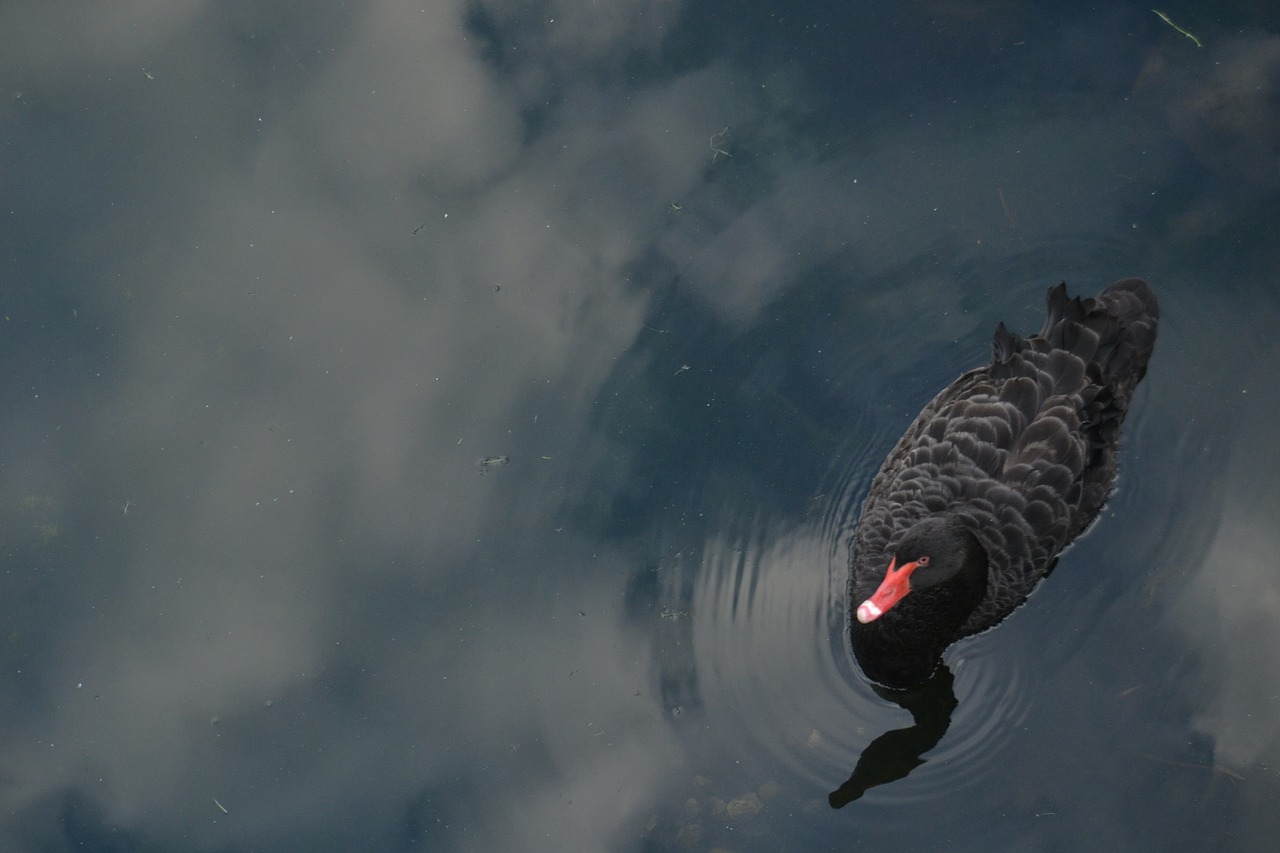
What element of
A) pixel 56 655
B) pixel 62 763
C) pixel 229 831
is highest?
pixel 56 655

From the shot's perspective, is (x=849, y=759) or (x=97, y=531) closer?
(x=849, y=759)

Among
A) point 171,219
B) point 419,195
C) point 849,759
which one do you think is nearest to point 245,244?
point 171,219

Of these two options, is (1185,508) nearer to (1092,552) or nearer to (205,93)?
(1092,552)

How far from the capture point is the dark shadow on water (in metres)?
4.83

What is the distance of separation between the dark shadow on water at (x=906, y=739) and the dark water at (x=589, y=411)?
0.05m

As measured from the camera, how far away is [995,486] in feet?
15.2

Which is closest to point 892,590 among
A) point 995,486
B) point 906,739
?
point 995,486

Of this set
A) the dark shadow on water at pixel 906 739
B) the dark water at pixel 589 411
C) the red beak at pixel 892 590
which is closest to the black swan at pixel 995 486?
the red beak at pixel 892 590

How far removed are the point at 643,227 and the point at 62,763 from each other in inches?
151

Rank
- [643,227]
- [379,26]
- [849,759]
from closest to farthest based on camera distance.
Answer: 1. [849,759]
2. [643,227]
3. [379,26]

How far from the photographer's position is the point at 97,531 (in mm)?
5574

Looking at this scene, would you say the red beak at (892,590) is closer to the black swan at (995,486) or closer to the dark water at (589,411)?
the black swan at (995,486)

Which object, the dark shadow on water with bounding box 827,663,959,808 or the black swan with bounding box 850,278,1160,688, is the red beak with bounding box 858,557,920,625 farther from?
the dark shadow on water with bounding box 827,663,959,808

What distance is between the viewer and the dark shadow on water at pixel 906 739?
15.9ft
